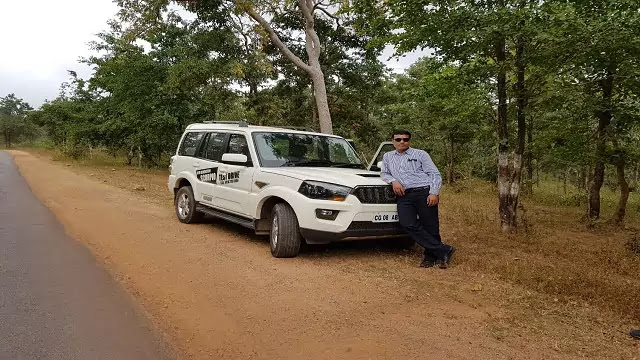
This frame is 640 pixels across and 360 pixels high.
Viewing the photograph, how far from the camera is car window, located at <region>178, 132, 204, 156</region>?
8807 mm

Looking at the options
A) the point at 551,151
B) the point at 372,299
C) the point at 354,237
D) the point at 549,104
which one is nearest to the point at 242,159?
the point at 354,237

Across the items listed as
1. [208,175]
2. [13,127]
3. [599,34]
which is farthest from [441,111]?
[13,127]

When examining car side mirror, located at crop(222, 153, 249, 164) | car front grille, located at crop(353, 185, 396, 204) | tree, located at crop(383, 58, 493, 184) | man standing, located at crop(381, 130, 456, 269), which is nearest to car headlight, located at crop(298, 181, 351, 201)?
car front grille, located at crop(353, 185, 396, 204)

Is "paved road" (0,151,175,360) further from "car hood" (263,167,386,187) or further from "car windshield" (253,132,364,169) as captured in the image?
"car windshield" (253,132,364,169)

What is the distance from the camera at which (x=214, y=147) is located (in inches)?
324

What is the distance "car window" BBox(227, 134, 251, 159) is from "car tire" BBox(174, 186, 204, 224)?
143cm

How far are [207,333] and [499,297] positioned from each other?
2.85 meters

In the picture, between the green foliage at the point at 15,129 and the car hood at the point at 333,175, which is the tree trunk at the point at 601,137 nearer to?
the car hood at the point at 333,175

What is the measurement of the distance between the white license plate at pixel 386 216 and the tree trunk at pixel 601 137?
555 cm

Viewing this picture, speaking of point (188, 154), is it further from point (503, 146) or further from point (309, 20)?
point (309, 20)

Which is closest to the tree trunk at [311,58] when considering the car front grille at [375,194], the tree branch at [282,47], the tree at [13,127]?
the tree branch at [282,47]

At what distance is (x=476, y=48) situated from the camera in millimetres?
7441

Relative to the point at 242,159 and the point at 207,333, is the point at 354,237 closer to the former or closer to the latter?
the point at 242,159

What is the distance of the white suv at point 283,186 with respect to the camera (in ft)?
19.2
